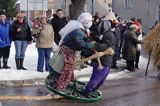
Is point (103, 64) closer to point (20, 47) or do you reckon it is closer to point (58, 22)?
point (20, 47)

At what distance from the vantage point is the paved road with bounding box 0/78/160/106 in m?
9.71

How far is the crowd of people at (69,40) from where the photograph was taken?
9828mm

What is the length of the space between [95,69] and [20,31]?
4.17 metres

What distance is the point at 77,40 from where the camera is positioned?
9.59 m

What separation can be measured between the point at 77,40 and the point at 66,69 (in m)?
0.69

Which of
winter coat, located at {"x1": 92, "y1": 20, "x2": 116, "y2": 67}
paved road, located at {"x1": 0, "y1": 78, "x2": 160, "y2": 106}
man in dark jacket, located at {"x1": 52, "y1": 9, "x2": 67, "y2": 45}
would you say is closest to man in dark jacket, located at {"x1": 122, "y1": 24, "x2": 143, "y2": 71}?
paved road, located at {"x1": 0, "y1": 78, "x2": 160, "y2": 106}

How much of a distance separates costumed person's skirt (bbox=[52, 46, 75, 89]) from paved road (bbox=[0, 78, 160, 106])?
34 cm

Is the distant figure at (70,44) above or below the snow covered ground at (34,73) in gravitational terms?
above

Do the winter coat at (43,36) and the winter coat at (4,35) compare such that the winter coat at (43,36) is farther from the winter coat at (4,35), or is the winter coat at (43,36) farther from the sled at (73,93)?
the sled at (73,93)

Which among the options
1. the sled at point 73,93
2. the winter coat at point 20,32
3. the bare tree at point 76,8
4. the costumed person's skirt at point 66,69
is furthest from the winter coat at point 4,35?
the costumed person's skirt at point 66,69

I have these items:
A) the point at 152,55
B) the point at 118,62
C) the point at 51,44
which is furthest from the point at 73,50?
the point at 118,62

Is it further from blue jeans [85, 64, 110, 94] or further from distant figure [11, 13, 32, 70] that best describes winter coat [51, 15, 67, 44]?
blue jeans [85, 64, 110, 94]

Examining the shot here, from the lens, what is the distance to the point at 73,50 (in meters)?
9.88

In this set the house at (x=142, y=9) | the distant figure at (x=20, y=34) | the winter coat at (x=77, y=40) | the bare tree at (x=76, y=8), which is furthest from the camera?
the house at (x=142, y=9)
